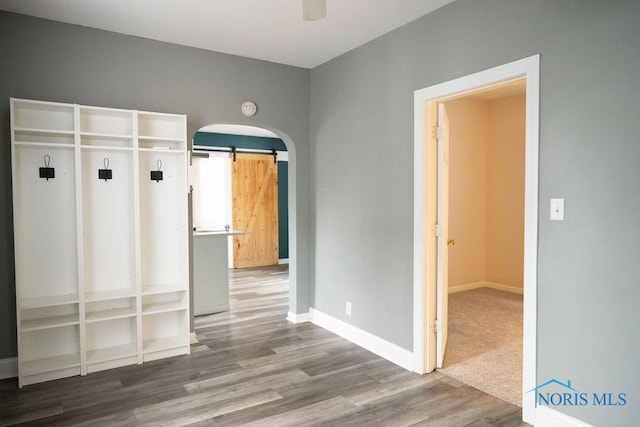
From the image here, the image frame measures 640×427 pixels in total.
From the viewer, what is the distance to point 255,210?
8.48m

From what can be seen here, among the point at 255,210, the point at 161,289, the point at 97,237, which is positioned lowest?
the point at 161,289

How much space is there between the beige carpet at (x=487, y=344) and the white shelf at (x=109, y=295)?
264cm

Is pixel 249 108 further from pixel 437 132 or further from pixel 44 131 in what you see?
pixel 437 132

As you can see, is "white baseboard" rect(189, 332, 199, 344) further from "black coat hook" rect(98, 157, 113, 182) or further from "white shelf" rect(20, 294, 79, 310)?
"black coat hook" rect(98, 157, 113, 182)

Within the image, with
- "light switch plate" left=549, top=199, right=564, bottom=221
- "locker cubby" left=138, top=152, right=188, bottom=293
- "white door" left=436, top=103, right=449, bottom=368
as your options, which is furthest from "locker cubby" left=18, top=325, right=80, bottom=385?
"light switch plate" left=549, top=199, right=564, bottom=221

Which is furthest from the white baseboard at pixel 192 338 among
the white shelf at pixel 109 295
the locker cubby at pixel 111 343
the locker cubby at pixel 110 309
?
the white shelf at pixel 109 295

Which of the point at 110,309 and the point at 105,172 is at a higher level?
the point at 105,172

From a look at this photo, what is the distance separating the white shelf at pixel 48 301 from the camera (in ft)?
10.1

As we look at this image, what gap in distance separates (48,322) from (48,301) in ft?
0.63

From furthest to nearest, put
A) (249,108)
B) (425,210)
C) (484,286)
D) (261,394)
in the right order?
(484,286)
(249,108)
(425,210)
(261,394)

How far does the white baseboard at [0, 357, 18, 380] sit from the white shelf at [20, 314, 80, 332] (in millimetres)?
307

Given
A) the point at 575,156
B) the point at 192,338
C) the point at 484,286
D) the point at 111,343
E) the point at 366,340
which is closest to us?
the point at 575,156

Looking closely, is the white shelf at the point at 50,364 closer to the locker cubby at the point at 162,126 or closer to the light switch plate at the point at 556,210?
the locker cubby at the point at 162,126

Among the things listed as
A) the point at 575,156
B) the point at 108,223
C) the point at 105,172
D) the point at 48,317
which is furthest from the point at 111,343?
the point at 575,156
